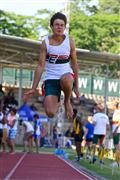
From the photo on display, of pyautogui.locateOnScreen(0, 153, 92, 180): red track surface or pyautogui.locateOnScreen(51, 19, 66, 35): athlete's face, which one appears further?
pyautogui.locateOnScreen(0, 153, 92, 180): red track surface

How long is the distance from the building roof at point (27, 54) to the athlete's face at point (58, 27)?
2245cm

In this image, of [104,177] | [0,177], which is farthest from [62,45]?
[104,177]

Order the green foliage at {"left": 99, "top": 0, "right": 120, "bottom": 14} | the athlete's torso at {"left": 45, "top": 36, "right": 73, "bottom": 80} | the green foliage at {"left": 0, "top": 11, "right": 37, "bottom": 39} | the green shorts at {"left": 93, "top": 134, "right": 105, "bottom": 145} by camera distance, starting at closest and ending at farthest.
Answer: the athlete's torso at {"left": 45, "top": 36, "right": 73, "bottom": 80} → the green shorts at {"left": 93, "top": 134, "right": 105, "bottom": 145} → the green foliage at {"left": 0, "top": 11, "right": 37, "bottom": 39} → the green foliage at {"left": 99, "top": 0, "right": 120, "bottom": 14}

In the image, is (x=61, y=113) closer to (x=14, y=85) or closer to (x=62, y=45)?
(x=14, y=85)

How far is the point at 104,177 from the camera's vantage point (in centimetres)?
1650

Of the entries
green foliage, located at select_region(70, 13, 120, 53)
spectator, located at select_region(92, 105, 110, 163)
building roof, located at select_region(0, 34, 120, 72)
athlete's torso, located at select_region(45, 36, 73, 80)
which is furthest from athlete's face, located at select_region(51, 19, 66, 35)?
green foliage, located at select_region(70, 13, 120, 53)

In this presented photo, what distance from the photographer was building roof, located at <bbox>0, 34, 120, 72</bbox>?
3309 centimetres

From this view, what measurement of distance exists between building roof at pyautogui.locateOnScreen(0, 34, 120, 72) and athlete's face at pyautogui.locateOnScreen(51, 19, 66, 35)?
22.5 meters

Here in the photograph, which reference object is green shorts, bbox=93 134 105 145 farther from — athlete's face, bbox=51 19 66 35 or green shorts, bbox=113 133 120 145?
athlete's face, bbox=51 19 66 35

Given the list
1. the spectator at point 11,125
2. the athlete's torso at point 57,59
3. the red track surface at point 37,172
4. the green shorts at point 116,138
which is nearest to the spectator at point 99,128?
the green shorts at point 116,138

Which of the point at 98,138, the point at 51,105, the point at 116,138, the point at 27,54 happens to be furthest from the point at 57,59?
the point at 27,54

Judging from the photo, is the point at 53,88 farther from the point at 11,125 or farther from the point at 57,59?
the point at 11,125

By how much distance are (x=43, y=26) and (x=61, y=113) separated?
1293 inches

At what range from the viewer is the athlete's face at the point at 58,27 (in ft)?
31.5
